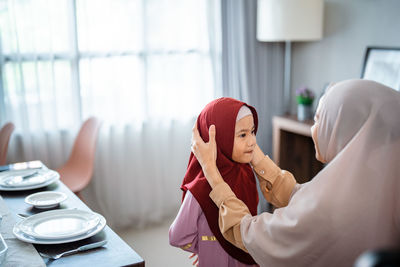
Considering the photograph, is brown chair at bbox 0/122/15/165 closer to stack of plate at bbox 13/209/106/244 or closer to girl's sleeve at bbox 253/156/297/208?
stack of plate at bbox 13/209/106/244

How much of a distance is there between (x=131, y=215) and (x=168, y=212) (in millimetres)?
310

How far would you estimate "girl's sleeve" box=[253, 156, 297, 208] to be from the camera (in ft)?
5.66

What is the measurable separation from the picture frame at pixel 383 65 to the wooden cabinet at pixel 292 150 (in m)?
0.60

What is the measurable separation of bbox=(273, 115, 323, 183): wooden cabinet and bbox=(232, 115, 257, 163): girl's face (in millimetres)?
1694

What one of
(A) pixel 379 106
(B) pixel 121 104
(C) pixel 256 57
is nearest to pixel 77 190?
(B) pixel 121 104

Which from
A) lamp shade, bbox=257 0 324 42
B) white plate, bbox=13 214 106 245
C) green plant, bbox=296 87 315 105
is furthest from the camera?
green plant, bbox=296 87 315 105

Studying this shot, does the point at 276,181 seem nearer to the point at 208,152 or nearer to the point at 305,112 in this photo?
the point at 208,152

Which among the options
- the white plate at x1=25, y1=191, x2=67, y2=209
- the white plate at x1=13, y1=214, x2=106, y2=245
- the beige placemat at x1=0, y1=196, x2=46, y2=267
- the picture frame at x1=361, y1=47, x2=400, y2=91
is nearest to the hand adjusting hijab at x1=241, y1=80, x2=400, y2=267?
the white plate at x1=13, y1=214, x2=106, y2=245

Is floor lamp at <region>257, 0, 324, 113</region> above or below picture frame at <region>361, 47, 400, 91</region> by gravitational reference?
above

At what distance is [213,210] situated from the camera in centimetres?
158

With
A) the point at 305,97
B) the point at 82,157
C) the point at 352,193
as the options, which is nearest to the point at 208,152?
the point at 352,193

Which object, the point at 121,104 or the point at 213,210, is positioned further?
the point at 121,104

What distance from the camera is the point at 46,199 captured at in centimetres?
179

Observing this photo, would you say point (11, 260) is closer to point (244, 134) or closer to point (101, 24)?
point (244, 134)
